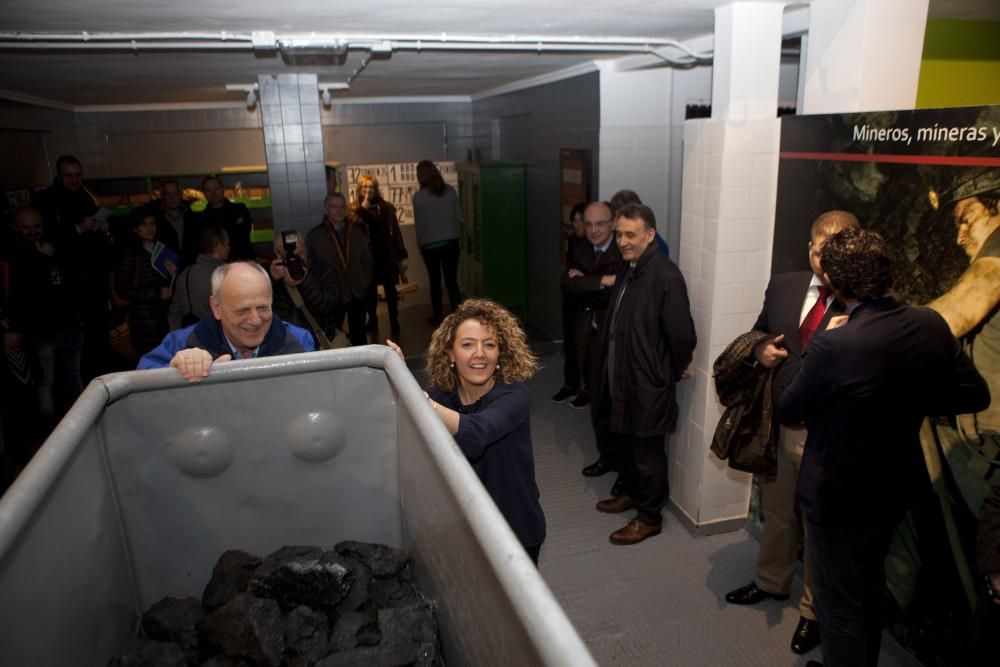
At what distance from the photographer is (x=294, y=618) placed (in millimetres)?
1410

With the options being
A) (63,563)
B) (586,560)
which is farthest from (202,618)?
(586,560)

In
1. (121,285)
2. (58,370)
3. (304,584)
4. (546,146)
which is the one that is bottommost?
(58,370)

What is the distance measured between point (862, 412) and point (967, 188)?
0.81 metres

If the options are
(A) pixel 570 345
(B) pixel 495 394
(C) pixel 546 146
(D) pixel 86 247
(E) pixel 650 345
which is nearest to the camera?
(B) pixel 495 394

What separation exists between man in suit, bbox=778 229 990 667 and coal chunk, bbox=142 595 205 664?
1687 mm

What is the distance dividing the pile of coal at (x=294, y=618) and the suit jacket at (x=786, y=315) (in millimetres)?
1616

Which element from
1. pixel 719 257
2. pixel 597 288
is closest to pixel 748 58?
pixel 719 257

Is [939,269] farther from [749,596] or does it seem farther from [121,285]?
[121,285]

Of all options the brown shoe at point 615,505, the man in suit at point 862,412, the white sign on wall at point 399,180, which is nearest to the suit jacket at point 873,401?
the man in suit at point 862,412

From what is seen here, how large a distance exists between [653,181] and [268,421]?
4.41m

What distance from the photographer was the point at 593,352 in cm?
402

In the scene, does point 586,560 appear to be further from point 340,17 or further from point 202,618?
point 340,17

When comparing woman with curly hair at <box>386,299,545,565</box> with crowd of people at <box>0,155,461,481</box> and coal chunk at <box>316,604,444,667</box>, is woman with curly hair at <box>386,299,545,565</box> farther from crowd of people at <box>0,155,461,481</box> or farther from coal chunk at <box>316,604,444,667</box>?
crowd of people at <box>0,155,461,481</box>

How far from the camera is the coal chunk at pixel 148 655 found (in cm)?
127
